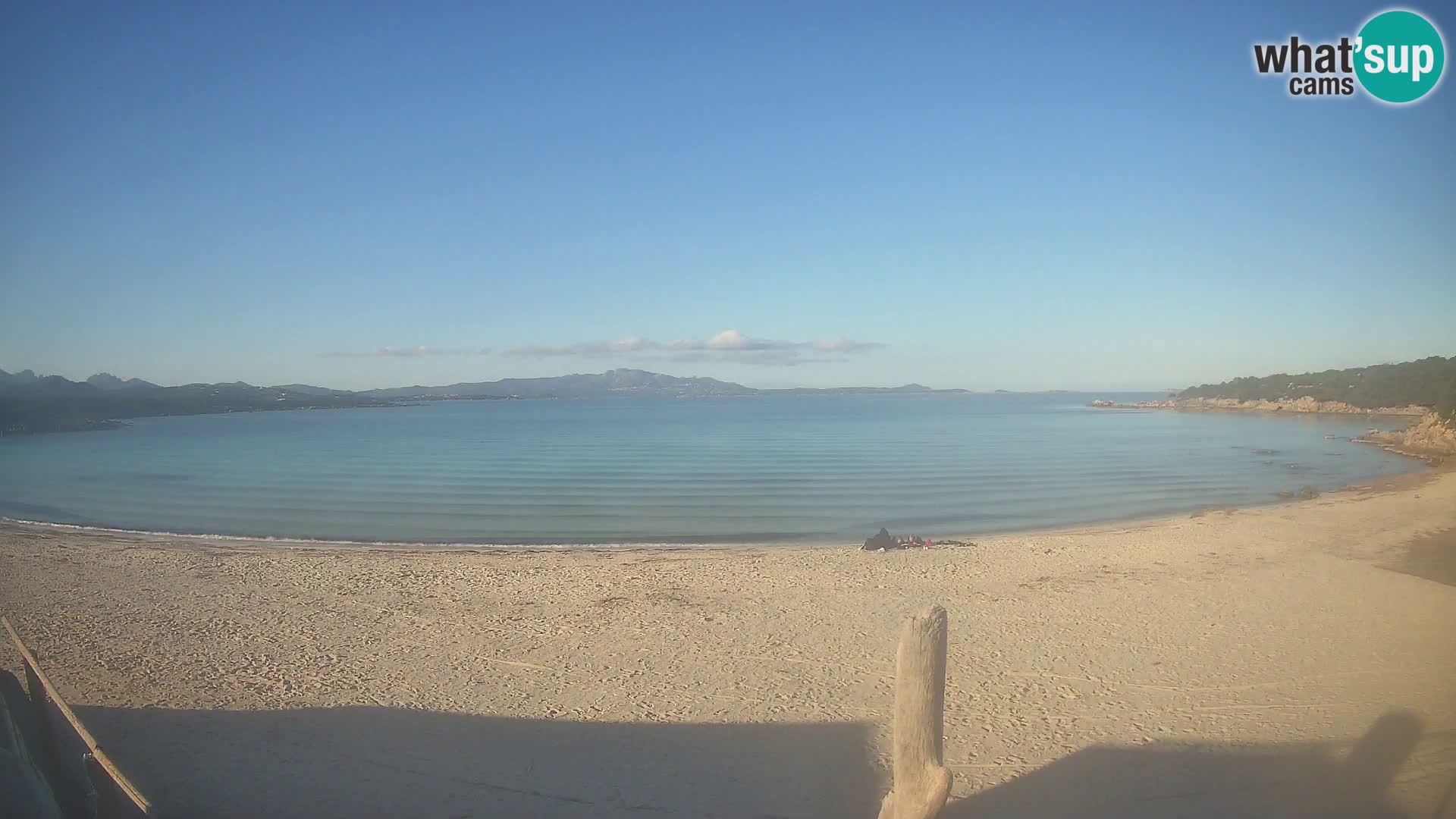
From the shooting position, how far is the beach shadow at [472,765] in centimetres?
544

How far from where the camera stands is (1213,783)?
5723 mm

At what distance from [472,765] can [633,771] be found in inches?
50.5

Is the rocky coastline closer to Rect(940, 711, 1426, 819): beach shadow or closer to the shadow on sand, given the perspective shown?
Rect(940, 711, 1426, 819): beach shadow

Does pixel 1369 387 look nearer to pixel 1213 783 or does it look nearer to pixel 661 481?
pixel 661 481

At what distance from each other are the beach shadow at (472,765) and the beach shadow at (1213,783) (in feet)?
3.97

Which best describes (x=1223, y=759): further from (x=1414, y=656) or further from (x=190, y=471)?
(x=190, y=471)

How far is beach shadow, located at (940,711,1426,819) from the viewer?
5336mm

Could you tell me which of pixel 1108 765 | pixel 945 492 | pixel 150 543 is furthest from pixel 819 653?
pixel 945 492

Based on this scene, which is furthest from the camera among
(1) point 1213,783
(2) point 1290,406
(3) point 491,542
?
(2) point 1290,406

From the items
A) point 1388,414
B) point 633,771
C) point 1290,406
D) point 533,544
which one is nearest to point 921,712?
point 633,771

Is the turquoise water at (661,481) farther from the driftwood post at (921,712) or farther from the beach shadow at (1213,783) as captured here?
the driftwood post at (921,712)

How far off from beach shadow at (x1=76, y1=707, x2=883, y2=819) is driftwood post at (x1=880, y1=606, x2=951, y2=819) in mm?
1327

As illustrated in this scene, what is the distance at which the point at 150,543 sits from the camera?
1614 cm

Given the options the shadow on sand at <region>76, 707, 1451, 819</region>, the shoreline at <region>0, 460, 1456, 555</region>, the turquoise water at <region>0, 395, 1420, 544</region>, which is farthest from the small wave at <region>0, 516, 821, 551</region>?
the shadow on sand at <region>76, 707, 1451, 819</region>
